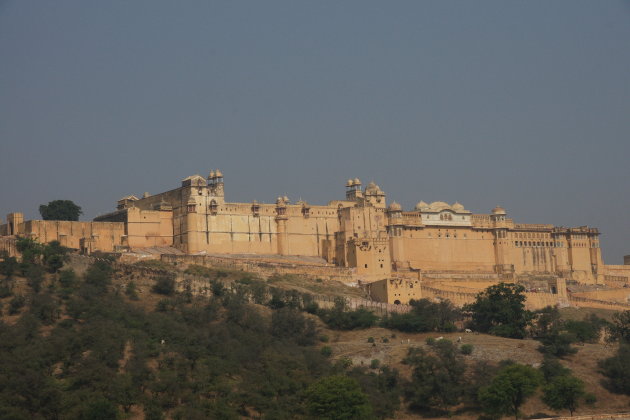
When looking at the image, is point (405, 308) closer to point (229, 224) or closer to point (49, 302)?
point (229, 224)

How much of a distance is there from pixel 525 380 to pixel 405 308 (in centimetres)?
1634

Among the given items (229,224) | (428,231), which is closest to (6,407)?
(229,224)

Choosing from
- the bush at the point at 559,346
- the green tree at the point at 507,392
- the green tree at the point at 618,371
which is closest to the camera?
the green tree at the point at 507,392

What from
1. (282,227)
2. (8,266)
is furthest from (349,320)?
(8,266)

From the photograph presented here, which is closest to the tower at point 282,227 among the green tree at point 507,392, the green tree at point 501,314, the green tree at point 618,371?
the green tree at point 501,314

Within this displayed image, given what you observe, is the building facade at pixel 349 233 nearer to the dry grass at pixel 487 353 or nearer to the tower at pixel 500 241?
the tower at pixel 500 241

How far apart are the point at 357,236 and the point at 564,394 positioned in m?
26.9

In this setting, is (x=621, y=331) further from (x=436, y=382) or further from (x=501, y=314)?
(x=436, y=382)

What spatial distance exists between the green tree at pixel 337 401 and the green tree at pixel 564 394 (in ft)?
26.6

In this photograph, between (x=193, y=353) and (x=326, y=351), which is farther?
(x=326, y=351)

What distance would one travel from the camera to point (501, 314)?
213 feet

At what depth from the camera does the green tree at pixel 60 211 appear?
78375 millimetres

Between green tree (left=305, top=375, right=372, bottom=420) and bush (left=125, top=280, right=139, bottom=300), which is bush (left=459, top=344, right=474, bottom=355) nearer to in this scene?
green tree (left=305, top=375, right=372, bottom=420)

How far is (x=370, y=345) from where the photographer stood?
6028 centimetres
